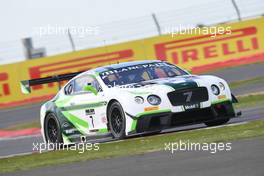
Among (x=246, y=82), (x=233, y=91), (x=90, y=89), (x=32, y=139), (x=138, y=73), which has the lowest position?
(x=246, y=82)

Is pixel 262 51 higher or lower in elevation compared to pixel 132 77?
lower

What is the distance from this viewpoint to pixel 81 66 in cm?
2709

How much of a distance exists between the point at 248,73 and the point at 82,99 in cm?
1187

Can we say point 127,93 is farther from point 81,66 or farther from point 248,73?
point 81,66

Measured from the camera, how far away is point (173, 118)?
1216cm

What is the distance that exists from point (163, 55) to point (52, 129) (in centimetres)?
1297

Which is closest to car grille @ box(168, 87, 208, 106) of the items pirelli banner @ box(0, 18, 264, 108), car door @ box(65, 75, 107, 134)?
car door @ box(65, 75, 107, 134)

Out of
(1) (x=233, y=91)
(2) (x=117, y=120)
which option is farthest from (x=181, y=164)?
(1) (x=233, y=91)

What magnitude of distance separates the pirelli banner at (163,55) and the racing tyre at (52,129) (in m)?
12.0

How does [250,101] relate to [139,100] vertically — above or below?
below

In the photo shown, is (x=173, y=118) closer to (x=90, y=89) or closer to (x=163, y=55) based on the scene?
(x=90, y=89)

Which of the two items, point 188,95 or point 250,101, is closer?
point 188,95

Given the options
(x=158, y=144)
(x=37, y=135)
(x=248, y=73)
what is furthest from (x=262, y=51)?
(x=158, y=144)

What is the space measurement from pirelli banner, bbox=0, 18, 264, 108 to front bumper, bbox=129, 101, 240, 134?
14.2m
